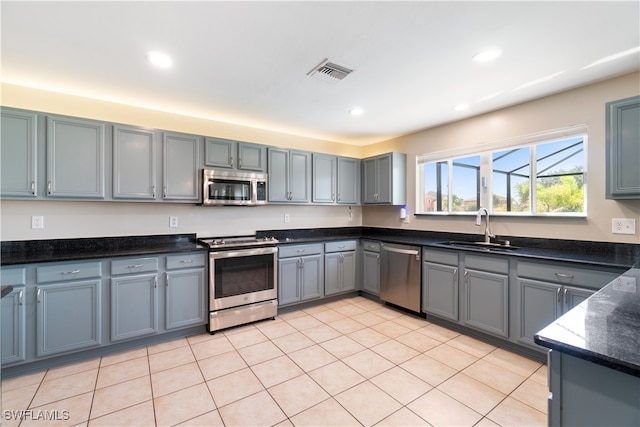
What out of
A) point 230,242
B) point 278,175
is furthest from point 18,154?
point 278,175

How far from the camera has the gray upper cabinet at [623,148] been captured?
2096mm

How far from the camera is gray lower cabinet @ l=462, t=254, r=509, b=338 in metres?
2.61

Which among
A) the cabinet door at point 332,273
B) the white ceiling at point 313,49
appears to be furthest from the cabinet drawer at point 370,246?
the white ceiling at point 313,49

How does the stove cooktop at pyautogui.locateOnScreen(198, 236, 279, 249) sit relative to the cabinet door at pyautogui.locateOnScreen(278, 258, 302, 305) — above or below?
above

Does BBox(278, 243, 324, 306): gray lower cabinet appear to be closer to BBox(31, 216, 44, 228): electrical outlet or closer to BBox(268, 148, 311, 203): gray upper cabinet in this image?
BBox(268, 148, 311, 203): gray upper cabinet

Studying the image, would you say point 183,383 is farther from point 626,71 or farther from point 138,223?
point 626,71

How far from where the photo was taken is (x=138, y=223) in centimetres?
309

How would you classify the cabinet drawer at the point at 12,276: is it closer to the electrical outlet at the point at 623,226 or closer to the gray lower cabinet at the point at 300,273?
the gray lower cabinet at the point at 300,273

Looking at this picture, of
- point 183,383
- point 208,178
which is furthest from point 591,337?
point 208,178

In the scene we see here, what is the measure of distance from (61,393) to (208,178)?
2.13 meters

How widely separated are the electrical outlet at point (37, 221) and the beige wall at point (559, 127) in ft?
14.2

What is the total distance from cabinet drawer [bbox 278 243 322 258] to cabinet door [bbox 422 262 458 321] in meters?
1.36

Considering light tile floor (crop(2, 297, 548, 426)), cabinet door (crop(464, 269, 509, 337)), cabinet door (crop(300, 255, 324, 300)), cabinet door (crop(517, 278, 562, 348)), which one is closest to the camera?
light tile floor (crop(2, 297, 548, 426))

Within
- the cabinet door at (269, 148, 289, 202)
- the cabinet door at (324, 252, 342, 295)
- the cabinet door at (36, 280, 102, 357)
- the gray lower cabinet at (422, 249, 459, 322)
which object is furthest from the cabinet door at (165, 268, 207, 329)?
the gray lower cabinet at (422, 249, 459, 322)
